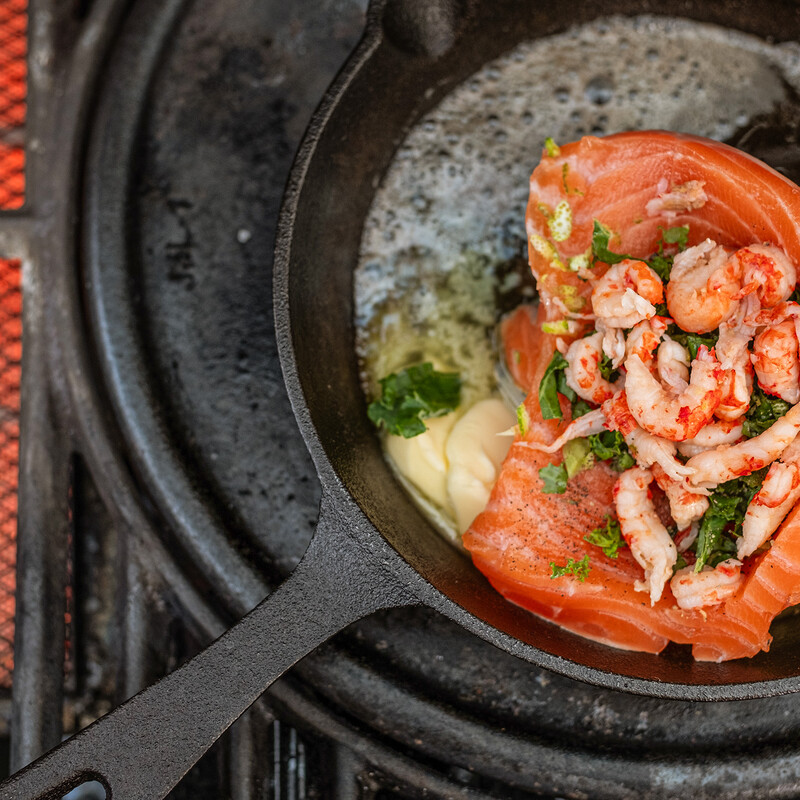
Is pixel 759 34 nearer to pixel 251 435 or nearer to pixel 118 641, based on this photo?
pixel 251 435

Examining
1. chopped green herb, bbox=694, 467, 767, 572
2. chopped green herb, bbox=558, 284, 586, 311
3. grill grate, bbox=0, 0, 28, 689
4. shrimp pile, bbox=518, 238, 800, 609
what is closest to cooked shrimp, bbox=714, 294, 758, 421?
shrimp pile, bbox=518, 238, 800, 609

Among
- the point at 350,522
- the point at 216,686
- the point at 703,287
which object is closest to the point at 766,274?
the point at 703,287

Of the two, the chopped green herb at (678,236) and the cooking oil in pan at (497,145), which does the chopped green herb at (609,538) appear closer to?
the cooking oil in pan at (497,145)

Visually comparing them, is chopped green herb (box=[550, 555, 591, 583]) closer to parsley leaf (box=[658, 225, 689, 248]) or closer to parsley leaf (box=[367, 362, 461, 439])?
parsley leaf (box=[367, 362, 461, 439])

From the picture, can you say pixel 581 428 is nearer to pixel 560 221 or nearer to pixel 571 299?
pixel 571 299

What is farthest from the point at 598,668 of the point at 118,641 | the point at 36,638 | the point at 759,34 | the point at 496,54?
the point at 759,34
